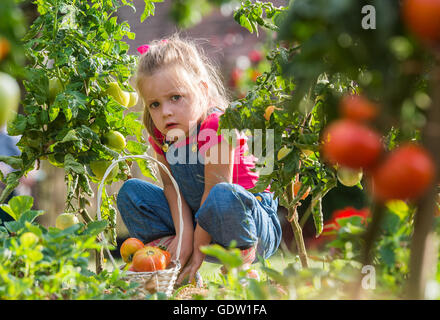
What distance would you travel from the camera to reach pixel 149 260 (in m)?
1.36

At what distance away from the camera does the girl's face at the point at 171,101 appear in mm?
1764

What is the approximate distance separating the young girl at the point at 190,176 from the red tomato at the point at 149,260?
0.21 meters

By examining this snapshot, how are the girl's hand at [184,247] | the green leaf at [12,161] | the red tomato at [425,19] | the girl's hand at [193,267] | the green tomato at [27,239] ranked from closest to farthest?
the red tomato at [425,19] < the green tomato at [27,239] < the green leaf at [12,161] < the girl's hand at [193,267] < the girl's hand at [184,247]

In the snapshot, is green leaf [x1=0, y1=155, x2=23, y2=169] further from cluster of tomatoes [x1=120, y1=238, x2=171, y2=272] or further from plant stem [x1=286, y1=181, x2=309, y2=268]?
plant stem [x1=286, y1=181, x2=309, y2=268]

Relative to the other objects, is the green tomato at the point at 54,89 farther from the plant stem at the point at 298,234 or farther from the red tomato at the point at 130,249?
the plant stem at the point at 298,234

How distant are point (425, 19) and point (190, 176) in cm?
153

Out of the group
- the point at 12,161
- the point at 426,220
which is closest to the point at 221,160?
the point at 12,161

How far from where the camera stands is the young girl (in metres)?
1.59

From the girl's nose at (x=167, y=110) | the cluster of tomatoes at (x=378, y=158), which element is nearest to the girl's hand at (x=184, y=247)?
the girl's nose at (x=167, y=110)

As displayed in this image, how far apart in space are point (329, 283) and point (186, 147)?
1.27 meters

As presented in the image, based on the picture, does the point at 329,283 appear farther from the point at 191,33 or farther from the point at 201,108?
the point at 191,33

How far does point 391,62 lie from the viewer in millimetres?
497

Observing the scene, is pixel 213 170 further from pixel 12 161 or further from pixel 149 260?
pixel 12 161
